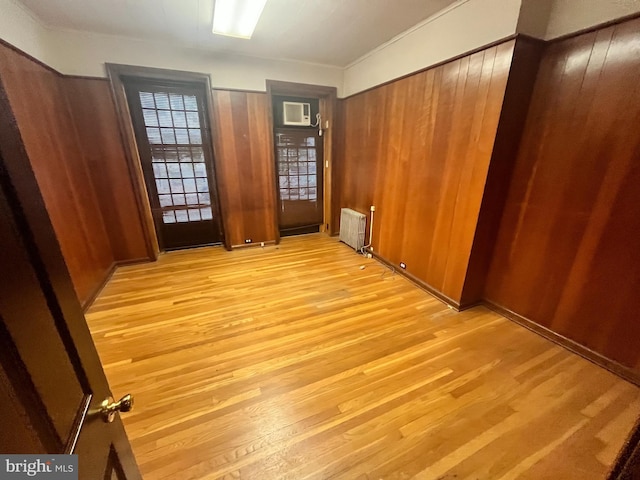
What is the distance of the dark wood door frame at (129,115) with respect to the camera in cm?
287

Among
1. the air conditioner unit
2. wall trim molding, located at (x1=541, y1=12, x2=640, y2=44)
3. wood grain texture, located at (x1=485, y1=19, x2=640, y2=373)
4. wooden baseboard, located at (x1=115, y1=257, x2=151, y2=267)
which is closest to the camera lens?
wall trim molding, located at (x1=541, y1=12, x2=640, y2=44)

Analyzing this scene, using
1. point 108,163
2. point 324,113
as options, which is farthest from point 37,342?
point 324,113

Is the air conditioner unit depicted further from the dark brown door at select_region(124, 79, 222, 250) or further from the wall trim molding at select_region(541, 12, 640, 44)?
the wall trim molding at select_region(541, 12, 640, 44)

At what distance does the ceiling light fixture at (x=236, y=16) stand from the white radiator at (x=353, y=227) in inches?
94.8

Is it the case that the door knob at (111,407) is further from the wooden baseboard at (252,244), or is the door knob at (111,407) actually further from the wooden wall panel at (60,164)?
the wooden baseboard at (252,244)

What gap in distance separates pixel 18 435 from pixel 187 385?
1.52 m

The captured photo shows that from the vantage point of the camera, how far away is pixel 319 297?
2707mm

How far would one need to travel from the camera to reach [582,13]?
1.66m

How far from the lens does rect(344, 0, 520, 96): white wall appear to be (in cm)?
183

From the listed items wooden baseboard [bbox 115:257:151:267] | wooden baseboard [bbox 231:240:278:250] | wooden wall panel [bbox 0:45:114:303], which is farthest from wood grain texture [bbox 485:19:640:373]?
wooden baseboard [bbox 115:257:151:267]

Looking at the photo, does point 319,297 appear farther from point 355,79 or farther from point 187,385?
point 355,79

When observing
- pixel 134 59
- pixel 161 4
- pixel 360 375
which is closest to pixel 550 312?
pixel 360 375

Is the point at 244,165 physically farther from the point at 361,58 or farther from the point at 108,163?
the point at 361,58

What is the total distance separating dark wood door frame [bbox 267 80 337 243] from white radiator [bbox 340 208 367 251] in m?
0.42
